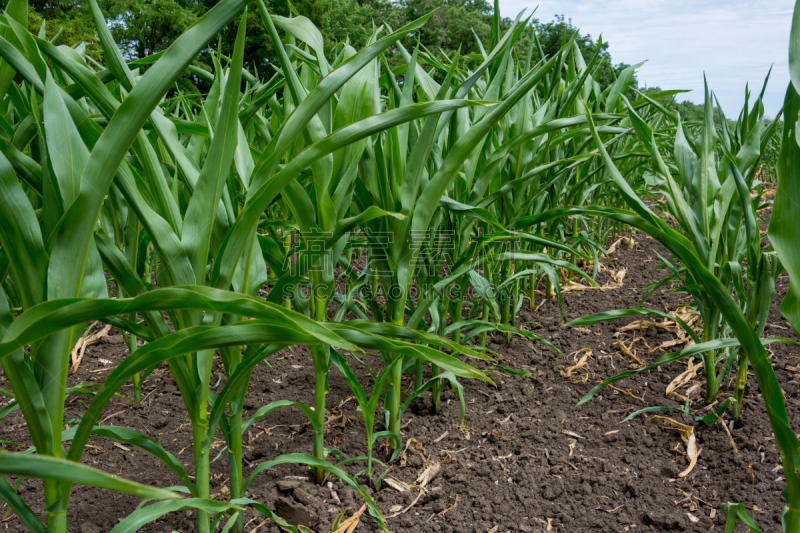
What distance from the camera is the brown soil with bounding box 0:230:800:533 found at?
948 millimetres

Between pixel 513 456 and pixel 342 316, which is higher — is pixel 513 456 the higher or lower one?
the lower one

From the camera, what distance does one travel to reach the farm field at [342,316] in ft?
1.73

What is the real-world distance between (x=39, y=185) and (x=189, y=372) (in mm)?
297

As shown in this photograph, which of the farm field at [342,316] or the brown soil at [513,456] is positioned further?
the brown soil at [513,456]

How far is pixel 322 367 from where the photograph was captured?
0.89 m

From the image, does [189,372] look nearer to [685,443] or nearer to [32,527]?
[32,527]

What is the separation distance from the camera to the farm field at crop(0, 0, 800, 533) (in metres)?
0.53

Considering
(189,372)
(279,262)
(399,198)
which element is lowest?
(189,372)

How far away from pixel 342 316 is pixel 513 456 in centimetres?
51

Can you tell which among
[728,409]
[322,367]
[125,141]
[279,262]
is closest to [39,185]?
[125,141]

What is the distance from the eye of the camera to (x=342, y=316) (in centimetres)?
109

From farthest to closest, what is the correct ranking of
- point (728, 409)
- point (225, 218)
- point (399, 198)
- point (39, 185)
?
point (728, 409) < point (399, 198) < point (225, 218) < point (39, 185)

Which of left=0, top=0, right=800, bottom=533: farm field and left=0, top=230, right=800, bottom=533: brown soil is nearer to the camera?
left=0, top=0, right=800, bottom=533: farm field

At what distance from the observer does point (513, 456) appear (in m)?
1.15
